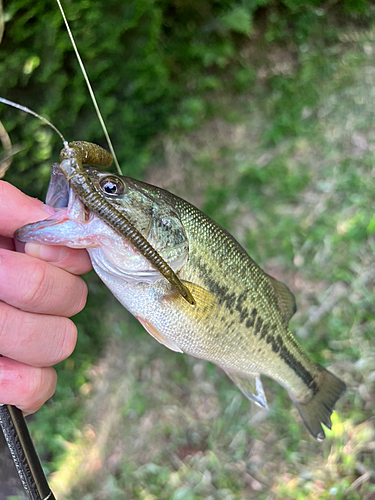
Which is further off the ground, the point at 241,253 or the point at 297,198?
the point at 241,253

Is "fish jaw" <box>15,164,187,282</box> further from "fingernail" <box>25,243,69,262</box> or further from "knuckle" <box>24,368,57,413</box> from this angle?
"knuckle" <box>24,368,57,413</box>

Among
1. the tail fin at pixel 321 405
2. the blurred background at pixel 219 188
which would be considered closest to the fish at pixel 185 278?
the tail fin at pixel 321 405

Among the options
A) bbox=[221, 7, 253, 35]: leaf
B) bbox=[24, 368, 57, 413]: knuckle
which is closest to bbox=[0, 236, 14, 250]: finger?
bbox=[24, 368, 57, 413]: knuckle

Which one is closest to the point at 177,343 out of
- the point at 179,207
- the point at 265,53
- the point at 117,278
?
the point at 117,278

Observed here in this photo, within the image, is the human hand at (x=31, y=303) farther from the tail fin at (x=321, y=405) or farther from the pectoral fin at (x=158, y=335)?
the tail fin at (x=321, y=405)

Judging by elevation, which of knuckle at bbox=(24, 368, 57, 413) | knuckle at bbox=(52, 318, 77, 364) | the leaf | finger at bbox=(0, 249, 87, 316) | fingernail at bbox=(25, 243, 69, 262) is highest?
the leaf

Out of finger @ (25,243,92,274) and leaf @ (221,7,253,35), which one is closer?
finger @ (25,243,92,274)

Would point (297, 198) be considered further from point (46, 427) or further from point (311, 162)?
point (46, 427)
